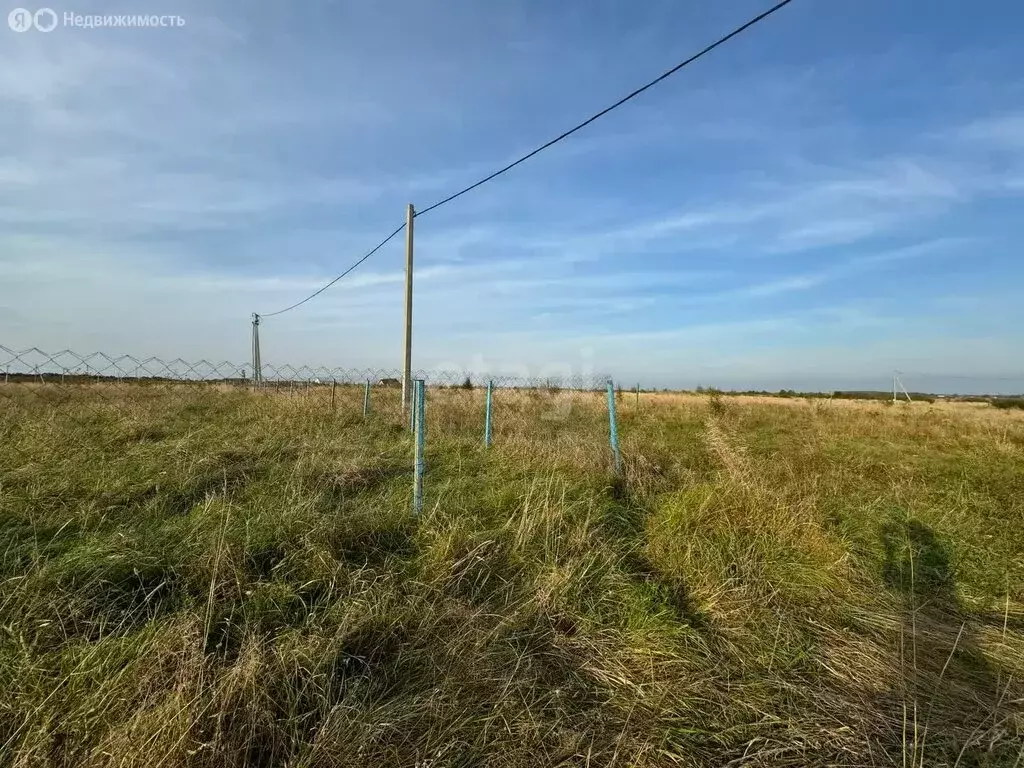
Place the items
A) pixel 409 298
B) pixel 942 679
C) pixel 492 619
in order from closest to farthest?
pixel 942 679
pixel 492 619
pixel 409 298

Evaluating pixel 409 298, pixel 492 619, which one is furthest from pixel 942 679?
pixel 409 298

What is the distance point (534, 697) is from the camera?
2424mm

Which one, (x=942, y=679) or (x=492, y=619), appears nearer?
(x=942, y=679)

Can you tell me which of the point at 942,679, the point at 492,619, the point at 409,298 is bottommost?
the point at 942,679

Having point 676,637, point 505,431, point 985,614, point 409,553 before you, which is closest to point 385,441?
point 505,431

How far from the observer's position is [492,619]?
305 centimetres

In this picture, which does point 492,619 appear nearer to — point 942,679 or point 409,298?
point 942,679

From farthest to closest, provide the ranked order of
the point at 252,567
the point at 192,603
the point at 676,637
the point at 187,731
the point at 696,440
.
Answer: the point at 696,440, the point at 252,567, the point at 676,637, the point at 192,603, the point at 187,731

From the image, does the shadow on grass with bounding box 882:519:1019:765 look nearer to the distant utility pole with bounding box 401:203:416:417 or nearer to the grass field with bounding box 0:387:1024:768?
the grass field with bounding box 0:387:1024:768

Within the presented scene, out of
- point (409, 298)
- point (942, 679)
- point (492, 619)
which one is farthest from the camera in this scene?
point (409, 298)

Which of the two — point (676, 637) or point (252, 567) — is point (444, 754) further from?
point (252, 567)

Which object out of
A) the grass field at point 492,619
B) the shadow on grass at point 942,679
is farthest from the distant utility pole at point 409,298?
the shadow on grass at point 942,679

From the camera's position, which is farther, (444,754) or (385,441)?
(385,441)

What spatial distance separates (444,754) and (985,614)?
12.7ft
